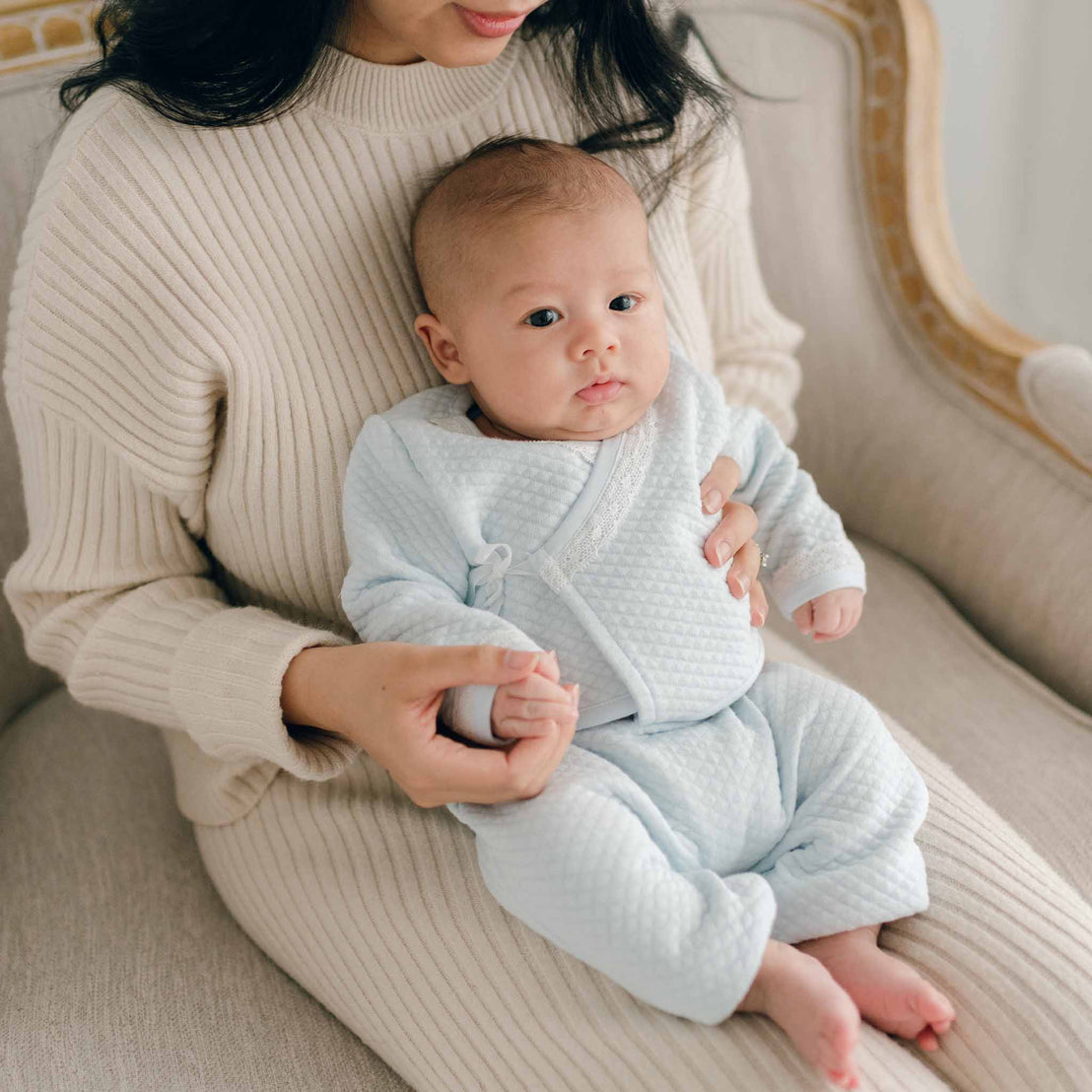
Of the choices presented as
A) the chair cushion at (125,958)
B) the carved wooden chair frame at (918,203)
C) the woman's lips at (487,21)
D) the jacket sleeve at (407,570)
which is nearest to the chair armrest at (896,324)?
the carved wooden chair frame at (918,203)

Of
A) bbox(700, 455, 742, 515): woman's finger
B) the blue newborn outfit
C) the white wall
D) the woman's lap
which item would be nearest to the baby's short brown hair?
the blue newborn outfit

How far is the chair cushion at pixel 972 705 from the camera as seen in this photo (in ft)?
3.59

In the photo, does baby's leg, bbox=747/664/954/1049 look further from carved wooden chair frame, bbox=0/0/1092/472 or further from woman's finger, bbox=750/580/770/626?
carved wooden chair frame, bbox=0/0/1092/472

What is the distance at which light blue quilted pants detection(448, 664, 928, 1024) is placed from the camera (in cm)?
75

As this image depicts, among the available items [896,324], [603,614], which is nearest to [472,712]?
[603,614]

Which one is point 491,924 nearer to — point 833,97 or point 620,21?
point 620,21

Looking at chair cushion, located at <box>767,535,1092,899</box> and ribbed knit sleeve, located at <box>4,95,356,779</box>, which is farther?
chair cushion, located at <box>767,535,1092,899</box>

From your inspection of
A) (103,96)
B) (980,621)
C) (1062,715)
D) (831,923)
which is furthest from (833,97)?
(831,923)

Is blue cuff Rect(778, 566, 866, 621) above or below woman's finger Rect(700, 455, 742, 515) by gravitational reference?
below

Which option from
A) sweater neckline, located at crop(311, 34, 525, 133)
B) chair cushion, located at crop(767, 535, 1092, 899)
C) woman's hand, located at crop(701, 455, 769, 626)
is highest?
sweater neckline, located at crop(311, 34, 525, 133)

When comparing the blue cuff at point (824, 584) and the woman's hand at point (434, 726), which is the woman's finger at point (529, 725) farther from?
the blue cuff at point (824, 584)

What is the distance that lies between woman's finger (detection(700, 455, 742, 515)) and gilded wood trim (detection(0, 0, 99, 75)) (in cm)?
78

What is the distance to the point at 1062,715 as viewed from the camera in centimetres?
121

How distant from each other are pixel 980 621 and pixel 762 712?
0.59 metres
